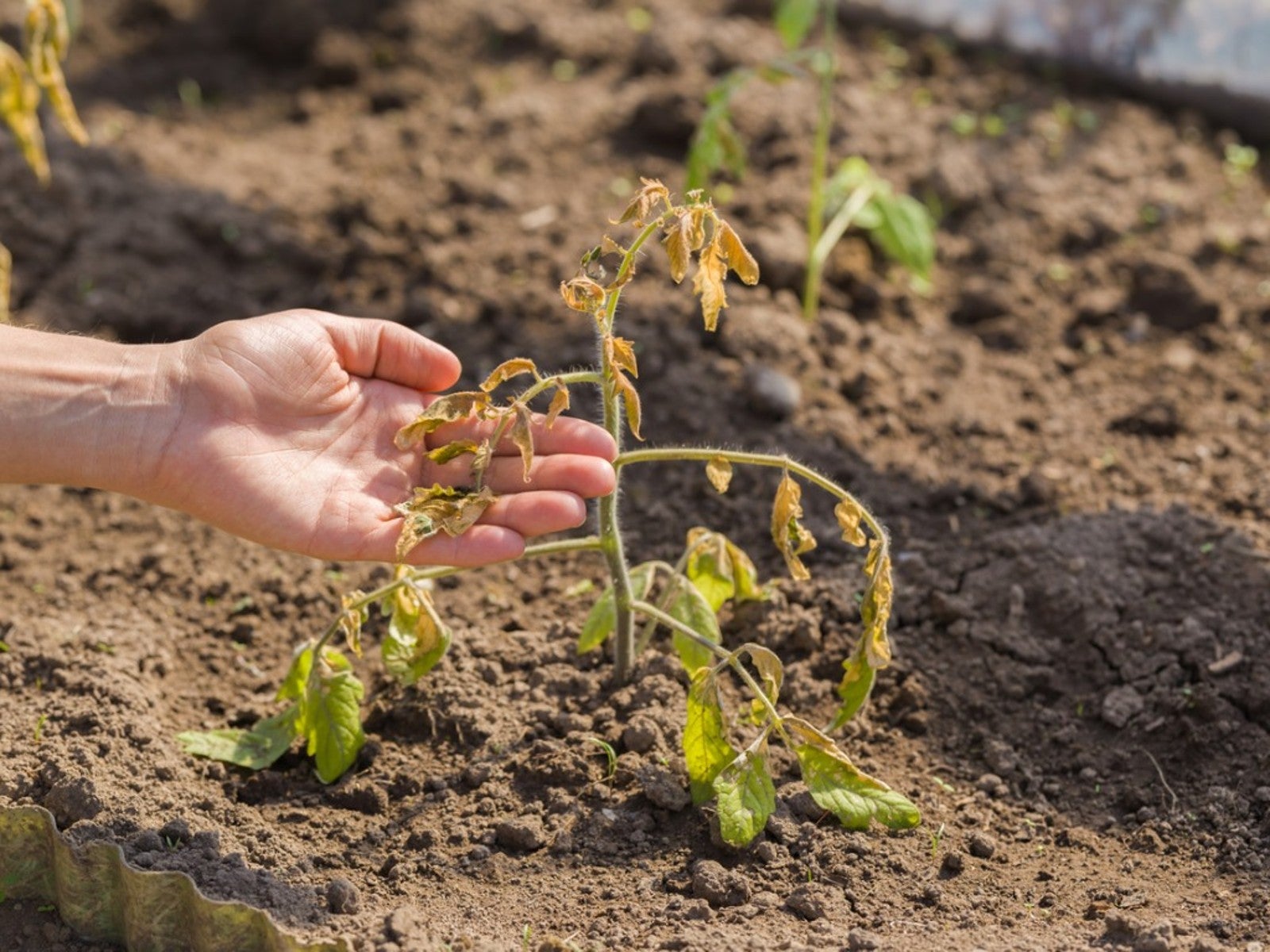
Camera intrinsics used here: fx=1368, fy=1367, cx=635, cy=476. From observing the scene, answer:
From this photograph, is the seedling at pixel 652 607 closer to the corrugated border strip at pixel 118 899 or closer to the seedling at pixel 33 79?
the corrugated border strip at pixel 118 899

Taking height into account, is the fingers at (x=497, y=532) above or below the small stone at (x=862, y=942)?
above

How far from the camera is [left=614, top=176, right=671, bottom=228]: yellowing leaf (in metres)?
2.10

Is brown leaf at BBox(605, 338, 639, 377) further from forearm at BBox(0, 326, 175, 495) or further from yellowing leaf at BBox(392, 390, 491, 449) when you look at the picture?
forearm at BBox(0, 326, 175, 495)

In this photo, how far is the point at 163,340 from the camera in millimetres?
3850

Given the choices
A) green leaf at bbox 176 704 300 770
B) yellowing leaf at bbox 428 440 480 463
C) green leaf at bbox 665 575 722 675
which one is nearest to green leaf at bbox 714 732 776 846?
green leaf at bbox 665 575 722 675

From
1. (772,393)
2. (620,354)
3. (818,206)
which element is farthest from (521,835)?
(818,206)

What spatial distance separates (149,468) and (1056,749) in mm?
1792

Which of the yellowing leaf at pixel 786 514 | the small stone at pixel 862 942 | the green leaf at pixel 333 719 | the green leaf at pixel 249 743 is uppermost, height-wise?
the yellowing leaf at pixel 786 514

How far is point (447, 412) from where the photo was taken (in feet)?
7.41

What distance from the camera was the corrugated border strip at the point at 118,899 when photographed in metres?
2.12

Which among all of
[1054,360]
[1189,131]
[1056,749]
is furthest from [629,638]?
[1189,131]

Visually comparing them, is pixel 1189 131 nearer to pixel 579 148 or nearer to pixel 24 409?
pixel 579 148

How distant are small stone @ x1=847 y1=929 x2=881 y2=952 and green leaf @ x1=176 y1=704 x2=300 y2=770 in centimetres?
107

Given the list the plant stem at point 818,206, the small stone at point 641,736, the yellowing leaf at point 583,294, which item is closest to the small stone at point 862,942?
the small stone at point 641,736
